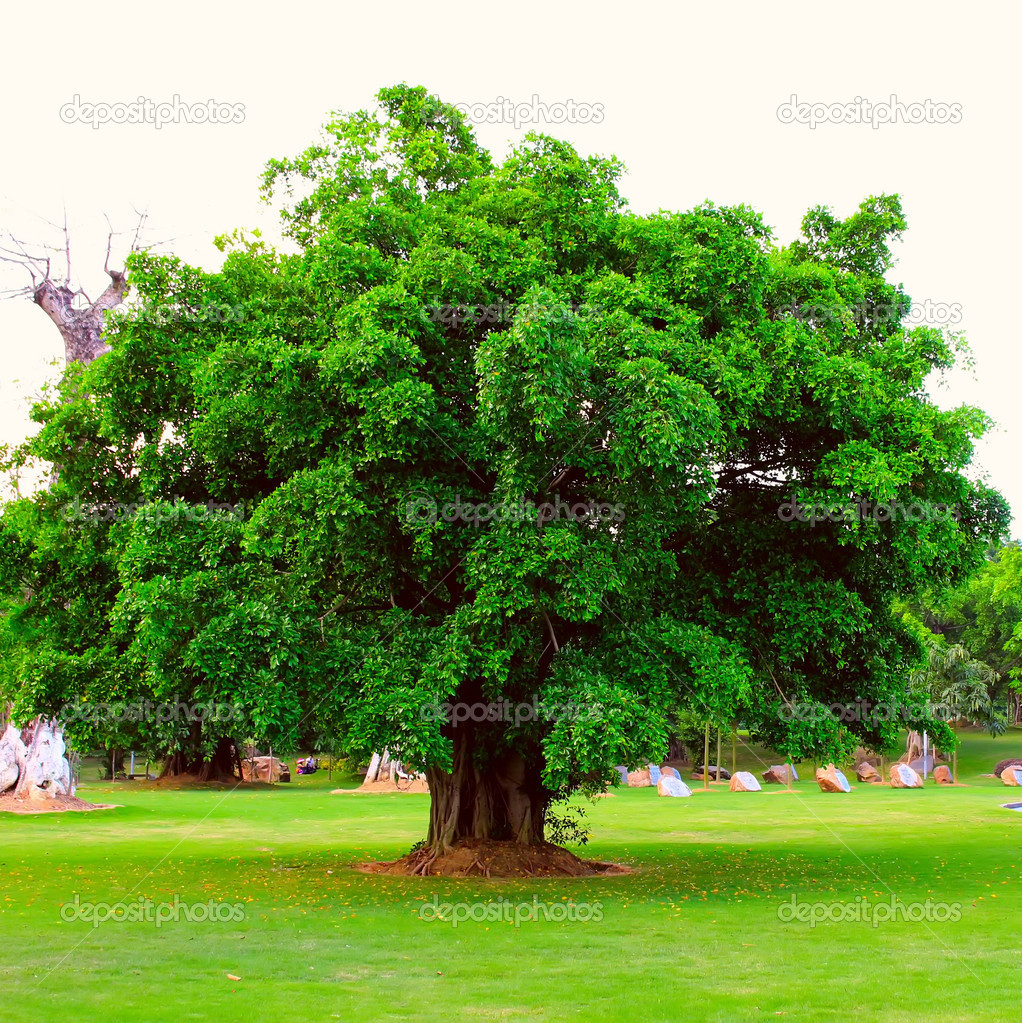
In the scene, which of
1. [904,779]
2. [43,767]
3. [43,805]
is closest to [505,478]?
[43,805]

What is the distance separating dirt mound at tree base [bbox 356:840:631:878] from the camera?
19544mm

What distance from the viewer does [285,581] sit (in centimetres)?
1769

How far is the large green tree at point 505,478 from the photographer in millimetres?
15820

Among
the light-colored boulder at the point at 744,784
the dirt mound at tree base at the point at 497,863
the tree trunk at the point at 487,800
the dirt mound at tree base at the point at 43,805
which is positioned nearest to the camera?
the dirt mound at tree base at the point at 497,863

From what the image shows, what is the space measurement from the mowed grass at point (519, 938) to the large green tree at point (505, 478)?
239 centimetres

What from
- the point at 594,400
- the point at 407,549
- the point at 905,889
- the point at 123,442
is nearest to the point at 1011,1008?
the point at 905,889

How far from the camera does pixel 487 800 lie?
20500 mm

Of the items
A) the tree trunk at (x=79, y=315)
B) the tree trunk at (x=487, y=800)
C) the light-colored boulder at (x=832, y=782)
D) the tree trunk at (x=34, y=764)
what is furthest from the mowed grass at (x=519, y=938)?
the light-colored boulder at (x=832, y=782)

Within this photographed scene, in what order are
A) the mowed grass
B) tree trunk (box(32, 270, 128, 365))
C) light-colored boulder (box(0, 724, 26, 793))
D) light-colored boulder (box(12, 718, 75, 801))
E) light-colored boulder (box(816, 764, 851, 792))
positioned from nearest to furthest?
the mowed grass → tree trunk (box(32, 270, 128, 365)) → light-colored boulder (box(12, 718, 75, 801)) → light-colored boulder (box(0, 724, 26, 793)) → light-colored boulder (box(816, 764, 851, 792))

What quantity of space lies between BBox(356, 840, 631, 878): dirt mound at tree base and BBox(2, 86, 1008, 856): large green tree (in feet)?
1.29

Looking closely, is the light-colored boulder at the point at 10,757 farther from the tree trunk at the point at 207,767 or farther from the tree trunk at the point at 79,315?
the tree trunk at the point at 207,767

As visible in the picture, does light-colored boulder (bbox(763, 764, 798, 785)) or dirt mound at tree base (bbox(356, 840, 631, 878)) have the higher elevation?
dirt mound at tree base (bbox(356, 840, 631, 878))

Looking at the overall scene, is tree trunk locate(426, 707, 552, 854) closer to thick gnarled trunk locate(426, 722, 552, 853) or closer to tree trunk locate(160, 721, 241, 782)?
thick gnarled trunk locate(426, 722, 552, 853)

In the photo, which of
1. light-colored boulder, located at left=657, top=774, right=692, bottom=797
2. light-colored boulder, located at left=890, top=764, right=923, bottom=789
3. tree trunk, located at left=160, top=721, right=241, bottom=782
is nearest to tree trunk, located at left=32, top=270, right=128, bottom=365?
tree trunk, located at left=160, top=721, right=241, bottom=782
